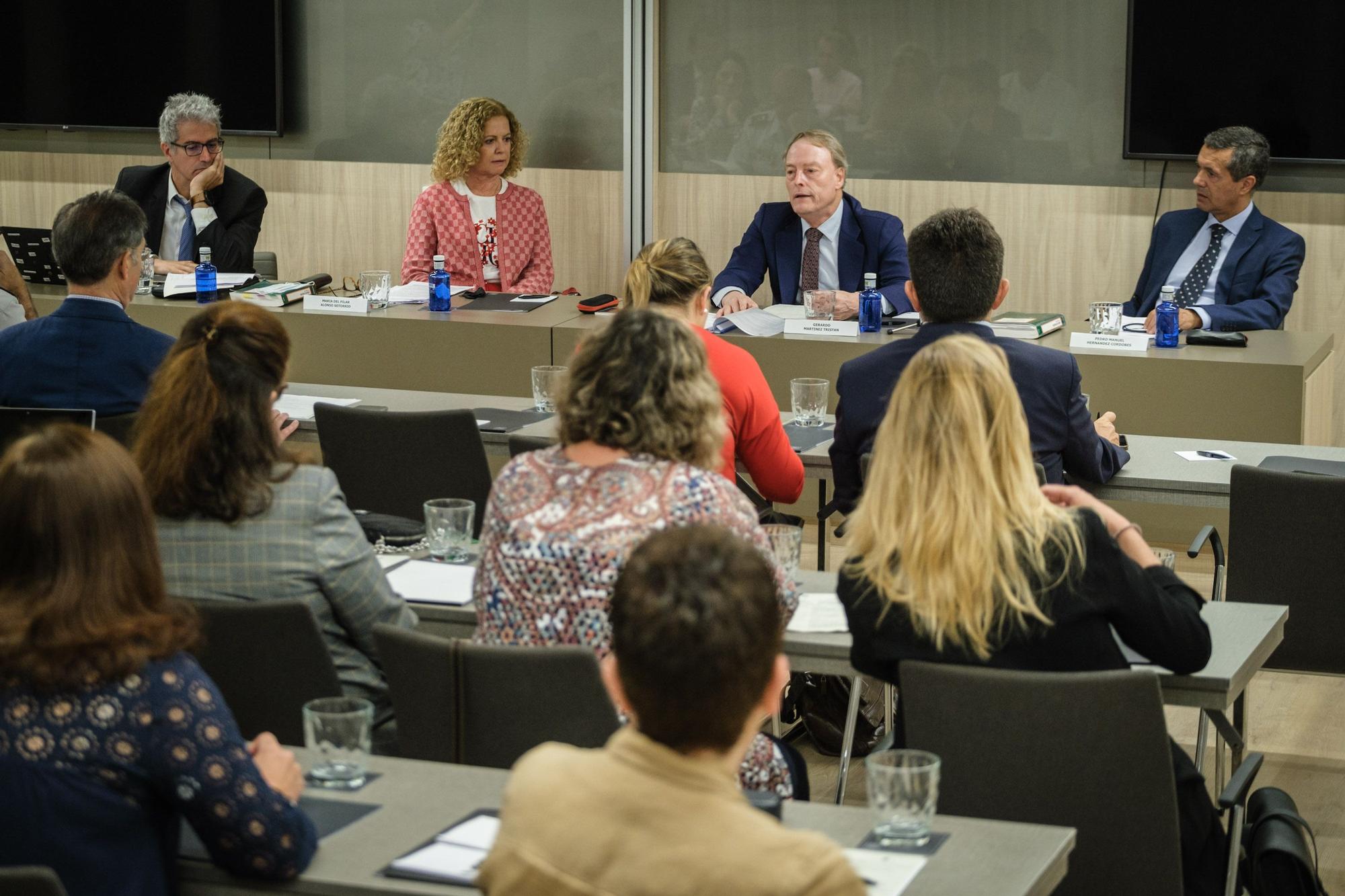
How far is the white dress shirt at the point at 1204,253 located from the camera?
236 inches

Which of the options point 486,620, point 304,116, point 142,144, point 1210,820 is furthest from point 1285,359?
point 142,144

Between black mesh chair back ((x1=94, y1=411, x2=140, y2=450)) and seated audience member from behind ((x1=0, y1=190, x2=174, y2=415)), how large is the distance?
23mm

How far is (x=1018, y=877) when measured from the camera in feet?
5.87

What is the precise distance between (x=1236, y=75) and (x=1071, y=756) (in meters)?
5.24

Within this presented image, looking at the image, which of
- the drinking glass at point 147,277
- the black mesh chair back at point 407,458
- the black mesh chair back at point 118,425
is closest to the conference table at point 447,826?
the black mesh chair back at point 407,458

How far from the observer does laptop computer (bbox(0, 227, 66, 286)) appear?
6195 millimetres

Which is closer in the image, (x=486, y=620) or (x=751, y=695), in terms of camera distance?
(x=751, y=695)

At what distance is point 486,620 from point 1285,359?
3.23 metres

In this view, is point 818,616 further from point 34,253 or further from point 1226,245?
point 34,253

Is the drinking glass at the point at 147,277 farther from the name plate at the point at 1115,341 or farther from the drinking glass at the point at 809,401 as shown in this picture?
the name plate at the point at 1115,341

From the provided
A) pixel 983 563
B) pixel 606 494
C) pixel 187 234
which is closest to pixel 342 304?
pixel 187 234

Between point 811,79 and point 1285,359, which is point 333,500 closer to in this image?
point 1285,359

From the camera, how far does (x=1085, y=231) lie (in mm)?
7105

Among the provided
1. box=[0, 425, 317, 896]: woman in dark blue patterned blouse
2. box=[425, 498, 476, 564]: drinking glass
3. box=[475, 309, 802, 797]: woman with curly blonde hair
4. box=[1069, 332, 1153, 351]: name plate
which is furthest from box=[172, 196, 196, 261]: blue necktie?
box=[0, 425, 317, 896]: woman in dark blue patterned blouse
